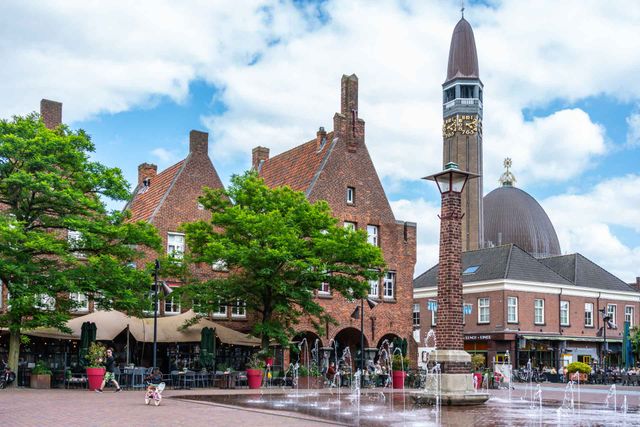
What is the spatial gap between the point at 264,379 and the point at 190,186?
12.9 metres

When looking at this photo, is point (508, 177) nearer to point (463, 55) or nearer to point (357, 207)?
point (463, 55)

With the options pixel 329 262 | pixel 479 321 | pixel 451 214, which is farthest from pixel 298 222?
pixel 479 321

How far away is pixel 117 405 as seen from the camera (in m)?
22.8

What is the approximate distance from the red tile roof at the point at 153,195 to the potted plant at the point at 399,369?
14.4m

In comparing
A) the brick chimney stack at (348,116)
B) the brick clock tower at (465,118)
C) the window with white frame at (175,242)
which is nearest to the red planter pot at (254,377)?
the window with white frame at (175,242)

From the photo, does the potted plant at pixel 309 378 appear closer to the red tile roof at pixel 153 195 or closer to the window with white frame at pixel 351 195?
the red tile roof at pixel 153 195

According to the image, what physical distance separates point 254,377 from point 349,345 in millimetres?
14364

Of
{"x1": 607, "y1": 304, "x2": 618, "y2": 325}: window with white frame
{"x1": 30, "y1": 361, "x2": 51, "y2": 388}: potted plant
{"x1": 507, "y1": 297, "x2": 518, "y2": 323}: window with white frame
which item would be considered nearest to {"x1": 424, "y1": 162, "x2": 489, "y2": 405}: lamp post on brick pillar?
{"x1": 30, "y1": 361, "x2": 51, "y2": 388}: potted plant

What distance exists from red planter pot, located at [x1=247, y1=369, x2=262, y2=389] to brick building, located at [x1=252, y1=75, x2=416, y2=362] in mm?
10843

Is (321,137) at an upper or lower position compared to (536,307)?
upper

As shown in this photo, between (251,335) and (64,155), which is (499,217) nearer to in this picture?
(251,335)

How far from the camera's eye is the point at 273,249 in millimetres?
34906

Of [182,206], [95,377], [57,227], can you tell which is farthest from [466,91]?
[95,377]

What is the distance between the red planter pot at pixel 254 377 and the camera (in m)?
34.2
